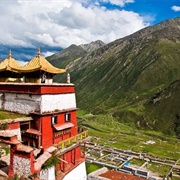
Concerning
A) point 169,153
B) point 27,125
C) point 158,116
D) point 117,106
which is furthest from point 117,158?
point 117,106

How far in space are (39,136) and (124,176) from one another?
90.3 ft

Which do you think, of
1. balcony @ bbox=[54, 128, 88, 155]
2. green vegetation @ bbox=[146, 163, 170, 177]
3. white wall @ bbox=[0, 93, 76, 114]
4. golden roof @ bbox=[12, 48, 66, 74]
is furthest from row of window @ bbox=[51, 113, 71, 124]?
green vegetation @ bbox=[146, 163, 170, 177]

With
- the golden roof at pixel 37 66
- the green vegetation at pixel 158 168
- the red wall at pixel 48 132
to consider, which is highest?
Answer: the golden roof at pixel 37 66

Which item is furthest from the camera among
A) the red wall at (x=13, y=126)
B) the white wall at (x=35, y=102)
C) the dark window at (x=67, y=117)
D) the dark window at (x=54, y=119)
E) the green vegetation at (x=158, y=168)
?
the green vegetation at (x=158, y=168)

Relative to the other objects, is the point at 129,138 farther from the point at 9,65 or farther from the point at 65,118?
the point at 9,65

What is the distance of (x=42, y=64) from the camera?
2747 cm

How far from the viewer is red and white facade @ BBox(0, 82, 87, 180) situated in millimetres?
22359

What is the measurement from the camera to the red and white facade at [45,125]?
73.4 ft

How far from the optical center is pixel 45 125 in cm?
2384

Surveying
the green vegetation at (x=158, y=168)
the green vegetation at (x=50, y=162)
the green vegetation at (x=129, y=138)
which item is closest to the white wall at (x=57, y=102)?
the green vegetation at (x=50, y=162)

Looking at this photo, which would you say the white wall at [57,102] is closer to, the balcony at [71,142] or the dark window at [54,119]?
the dark window at [54,119]

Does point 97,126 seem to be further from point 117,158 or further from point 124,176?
point 124,176

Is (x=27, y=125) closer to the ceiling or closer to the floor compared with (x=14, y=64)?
closer to the floor

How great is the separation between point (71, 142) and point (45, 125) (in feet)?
13.3
